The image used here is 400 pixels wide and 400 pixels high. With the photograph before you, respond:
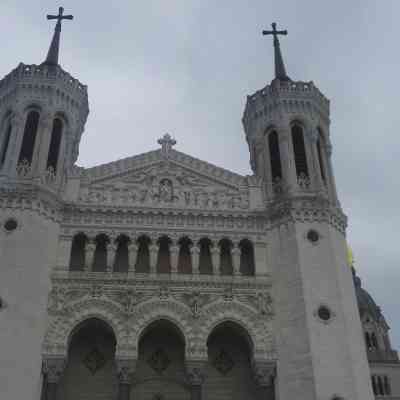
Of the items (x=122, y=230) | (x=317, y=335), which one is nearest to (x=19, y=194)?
(x=122, y=230)

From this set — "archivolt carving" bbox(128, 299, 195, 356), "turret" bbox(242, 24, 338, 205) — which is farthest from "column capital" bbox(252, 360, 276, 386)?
"turret" bbox(242, 24, 338, 205)

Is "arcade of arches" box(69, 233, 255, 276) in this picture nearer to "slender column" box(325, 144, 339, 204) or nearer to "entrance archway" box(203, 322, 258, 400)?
"entrance archway" box(203, 322, 258, 400)

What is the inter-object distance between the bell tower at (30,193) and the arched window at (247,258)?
767 centimetres

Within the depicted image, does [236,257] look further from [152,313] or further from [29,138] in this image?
[29,138]

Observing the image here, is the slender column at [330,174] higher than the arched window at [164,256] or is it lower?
higher

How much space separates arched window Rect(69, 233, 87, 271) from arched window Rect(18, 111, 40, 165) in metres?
4.19

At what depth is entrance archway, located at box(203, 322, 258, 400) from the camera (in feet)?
71.4

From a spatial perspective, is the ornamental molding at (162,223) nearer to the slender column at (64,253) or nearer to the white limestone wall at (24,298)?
the slender column at (64,253)

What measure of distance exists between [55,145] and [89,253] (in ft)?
20.1

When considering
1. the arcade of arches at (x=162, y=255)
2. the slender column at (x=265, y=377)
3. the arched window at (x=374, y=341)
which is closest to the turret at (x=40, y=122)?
the arcade of arches at (x=162, y=255)

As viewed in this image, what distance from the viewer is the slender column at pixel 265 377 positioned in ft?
67.7

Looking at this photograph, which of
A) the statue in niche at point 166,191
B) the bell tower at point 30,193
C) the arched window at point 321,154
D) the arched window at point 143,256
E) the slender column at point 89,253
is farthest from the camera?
the arched window at point 321,154

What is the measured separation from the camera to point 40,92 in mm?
26875

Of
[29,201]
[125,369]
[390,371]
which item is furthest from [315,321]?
[390,371]
